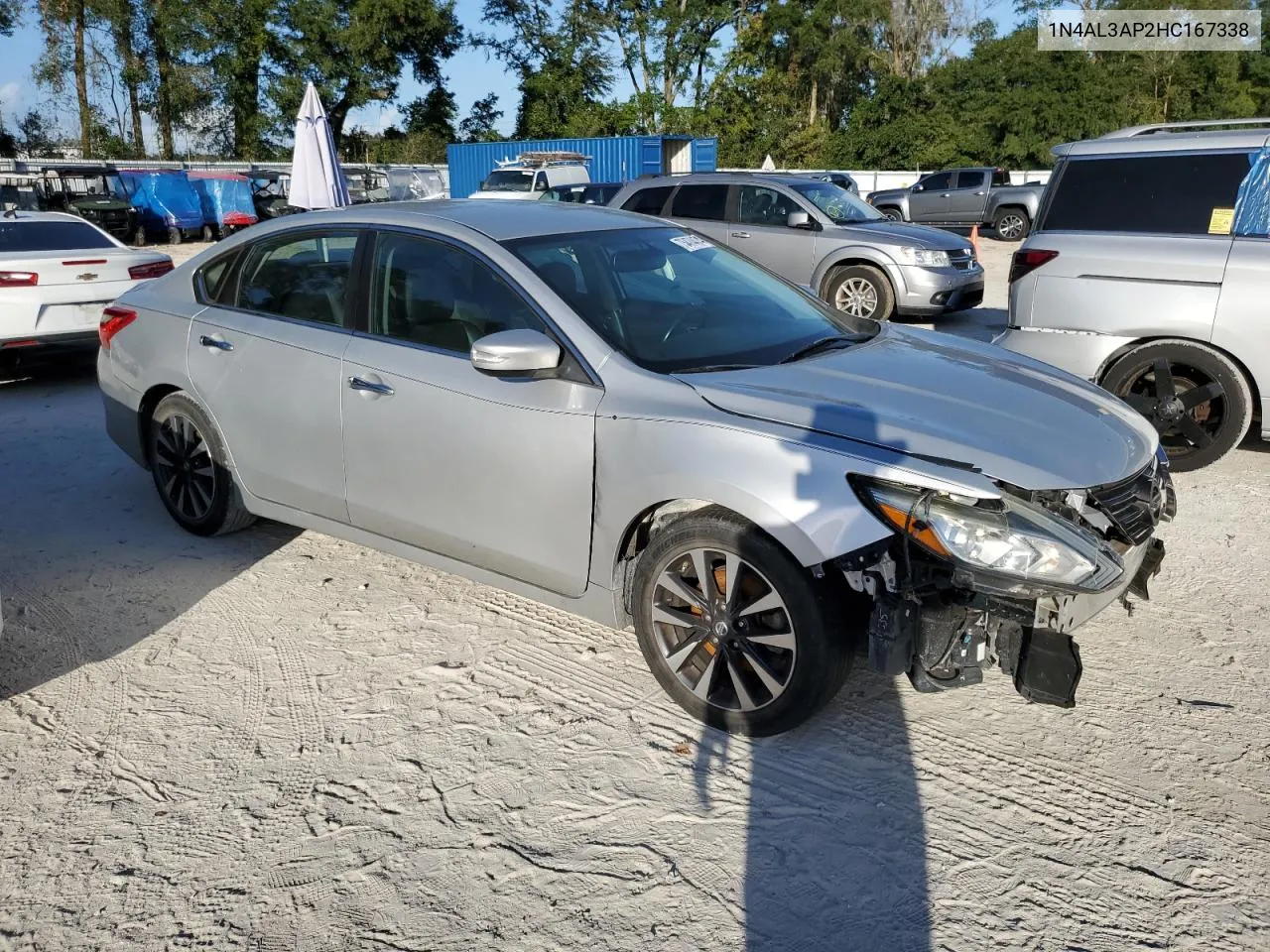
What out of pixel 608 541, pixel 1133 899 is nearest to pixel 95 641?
pixel 608 541

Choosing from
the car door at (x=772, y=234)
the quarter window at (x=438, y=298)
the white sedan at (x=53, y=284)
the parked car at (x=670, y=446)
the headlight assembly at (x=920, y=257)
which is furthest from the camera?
the car door at (x=772, y=234)

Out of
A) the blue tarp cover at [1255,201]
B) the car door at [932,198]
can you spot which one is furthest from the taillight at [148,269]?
the car door at [932,198]

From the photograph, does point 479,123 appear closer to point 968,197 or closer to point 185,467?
point 968,197

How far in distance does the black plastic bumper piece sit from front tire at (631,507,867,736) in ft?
1.55

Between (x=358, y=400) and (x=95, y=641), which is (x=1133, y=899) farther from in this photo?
(x=95, y=641)

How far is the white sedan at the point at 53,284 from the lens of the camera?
327 inches

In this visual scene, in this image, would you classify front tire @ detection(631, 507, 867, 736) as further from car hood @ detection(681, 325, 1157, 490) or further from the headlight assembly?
the headlight assembly

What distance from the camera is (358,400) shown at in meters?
4.21

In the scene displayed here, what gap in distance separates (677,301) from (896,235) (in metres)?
8.22

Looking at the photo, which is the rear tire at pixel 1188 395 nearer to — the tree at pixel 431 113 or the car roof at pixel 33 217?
the car roof at pixel 33 217

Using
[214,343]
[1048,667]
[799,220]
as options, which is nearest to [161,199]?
[799,220]

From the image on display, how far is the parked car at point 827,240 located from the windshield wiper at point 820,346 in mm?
7089

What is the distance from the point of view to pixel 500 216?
438 cm

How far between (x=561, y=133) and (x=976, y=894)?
49.4 metres
